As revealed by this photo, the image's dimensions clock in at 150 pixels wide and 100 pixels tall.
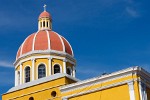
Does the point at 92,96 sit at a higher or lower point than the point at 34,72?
lower

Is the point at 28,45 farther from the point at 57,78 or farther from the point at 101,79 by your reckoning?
the point at 101,79

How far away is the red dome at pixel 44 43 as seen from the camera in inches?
1361

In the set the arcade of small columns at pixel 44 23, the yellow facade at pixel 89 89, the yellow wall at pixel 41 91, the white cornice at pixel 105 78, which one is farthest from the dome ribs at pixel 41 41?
the white cornice at pixel 105 78

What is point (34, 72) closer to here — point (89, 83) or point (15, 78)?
point (15, 78)

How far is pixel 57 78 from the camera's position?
1083 inches

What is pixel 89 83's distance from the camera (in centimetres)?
2583

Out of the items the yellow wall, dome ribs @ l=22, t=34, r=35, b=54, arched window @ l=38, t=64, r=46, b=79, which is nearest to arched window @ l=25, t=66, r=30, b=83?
arched window @ l=38, t=64, r=46, b=79

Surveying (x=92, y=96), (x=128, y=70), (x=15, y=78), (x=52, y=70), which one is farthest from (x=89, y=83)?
(x=15, y=78)

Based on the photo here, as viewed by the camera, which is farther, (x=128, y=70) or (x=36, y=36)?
(x=36, y=36)

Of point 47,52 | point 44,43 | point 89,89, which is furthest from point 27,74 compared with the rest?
point 89,89

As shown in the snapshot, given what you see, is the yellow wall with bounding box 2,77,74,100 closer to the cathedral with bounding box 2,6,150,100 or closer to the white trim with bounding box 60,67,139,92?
the cathedral with bounding box 2,6,150,100

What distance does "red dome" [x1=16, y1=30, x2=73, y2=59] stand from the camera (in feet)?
113

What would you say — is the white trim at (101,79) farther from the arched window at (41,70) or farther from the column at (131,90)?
the arched window at (41,70)

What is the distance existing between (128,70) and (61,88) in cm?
539
